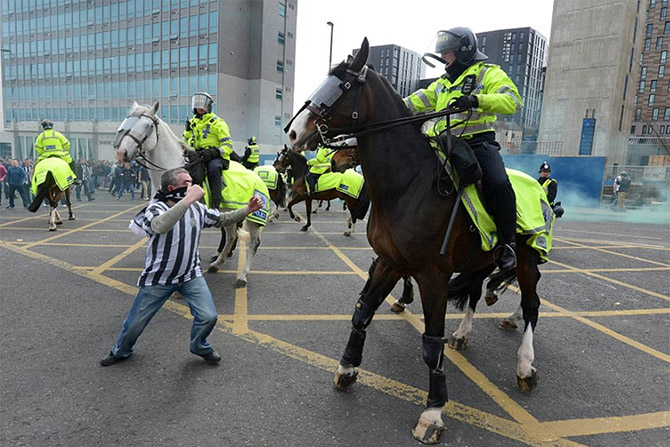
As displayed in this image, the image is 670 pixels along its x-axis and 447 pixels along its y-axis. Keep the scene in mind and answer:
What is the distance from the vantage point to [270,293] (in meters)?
5.98

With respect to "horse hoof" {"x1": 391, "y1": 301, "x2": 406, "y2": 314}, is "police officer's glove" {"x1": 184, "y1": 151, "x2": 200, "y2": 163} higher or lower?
higher

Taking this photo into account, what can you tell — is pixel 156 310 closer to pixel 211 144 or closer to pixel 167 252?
pixel 167 252

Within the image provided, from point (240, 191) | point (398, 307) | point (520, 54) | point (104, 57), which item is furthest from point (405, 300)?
point (520, 54)

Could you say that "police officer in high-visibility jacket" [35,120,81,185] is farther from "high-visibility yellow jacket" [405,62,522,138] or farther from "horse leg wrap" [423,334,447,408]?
"horse leg wrap" [423,334,447,408]

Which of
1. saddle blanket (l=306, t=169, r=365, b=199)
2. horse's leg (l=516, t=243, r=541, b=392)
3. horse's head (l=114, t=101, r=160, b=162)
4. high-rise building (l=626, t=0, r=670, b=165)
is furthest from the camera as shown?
high-rise building (l=626, t=0, r=670, b=165)

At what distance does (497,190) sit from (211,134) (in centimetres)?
466

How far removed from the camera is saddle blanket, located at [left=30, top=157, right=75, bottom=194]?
9906 mm

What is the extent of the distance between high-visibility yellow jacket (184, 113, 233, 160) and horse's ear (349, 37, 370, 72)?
3.79 meters

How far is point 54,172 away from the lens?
998 cm

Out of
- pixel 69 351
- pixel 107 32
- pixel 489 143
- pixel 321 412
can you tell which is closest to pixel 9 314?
pixel 69 351

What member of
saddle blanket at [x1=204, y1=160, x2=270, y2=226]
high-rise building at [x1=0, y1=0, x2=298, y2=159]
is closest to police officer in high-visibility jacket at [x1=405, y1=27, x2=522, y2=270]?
saddle blanket at [x1=204, y1=160, x2=270, y2=226]

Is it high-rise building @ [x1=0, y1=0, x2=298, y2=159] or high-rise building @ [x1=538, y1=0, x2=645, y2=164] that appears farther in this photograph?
high-rise building @ [x1=0, y1=0, x2=298, y2=159]

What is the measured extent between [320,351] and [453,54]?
3036 millimetres

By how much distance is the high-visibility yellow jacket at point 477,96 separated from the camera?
9.84 ft
